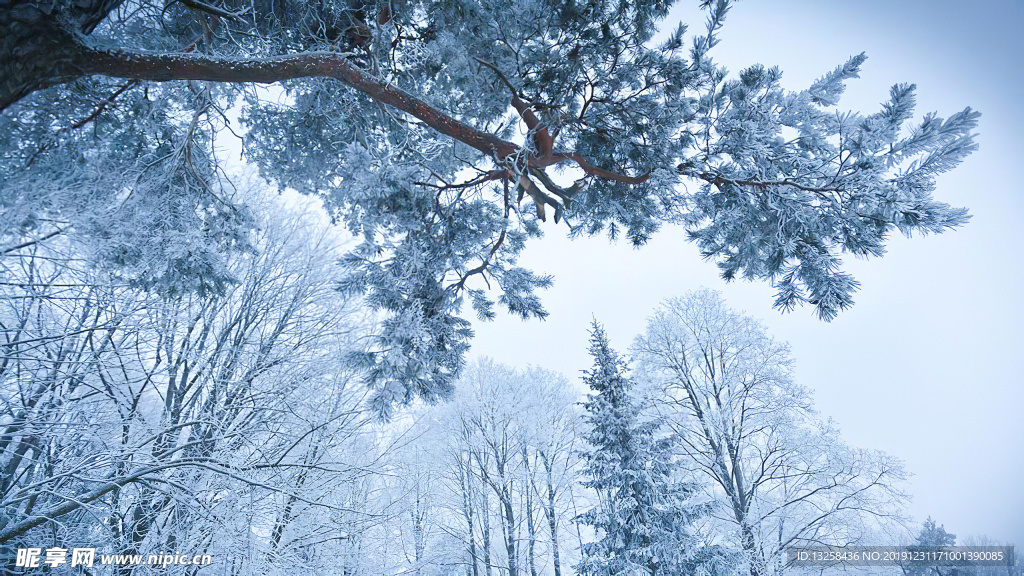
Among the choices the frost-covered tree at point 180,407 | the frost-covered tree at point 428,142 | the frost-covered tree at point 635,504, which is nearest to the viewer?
the frost-covered tree at point 428,142

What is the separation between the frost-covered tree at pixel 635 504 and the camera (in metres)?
8.05

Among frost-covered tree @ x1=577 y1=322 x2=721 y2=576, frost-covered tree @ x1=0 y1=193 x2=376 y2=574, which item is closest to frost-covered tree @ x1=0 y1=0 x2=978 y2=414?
frost-covered tree @ x1=0 y1=193 x2=376 y2=574

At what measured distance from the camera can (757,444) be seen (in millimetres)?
8375

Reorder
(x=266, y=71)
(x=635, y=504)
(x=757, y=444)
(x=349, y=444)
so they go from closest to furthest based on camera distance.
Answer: (x=266, y=71) → (x=349, y=444) → (x=757, y=444) → (x=635, y=504)

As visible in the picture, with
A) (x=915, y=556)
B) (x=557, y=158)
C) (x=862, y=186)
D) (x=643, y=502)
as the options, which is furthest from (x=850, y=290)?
(x=915, y=556)

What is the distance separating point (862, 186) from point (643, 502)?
8.05 meters

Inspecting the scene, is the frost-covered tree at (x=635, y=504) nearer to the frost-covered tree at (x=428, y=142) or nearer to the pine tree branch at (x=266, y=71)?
the frost-covered tree at (x=428, y=142)

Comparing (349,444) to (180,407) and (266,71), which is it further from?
(266,71)

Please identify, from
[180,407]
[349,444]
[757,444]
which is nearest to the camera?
[180,407]

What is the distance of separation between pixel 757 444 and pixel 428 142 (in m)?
8.95

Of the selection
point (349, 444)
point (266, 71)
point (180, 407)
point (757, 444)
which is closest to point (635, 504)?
point (757, 444)

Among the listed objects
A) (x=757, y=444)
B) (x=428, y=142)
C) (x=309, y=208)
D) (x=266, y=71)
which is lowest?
(x=757, y=444)

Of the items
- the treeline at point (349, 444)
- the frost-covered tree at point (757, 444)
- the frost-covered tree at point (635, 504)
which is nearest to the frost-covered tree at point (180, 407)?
the treeline at point (349, 444)

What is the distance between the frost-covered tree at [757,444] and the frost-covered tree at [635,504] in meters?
0.58
